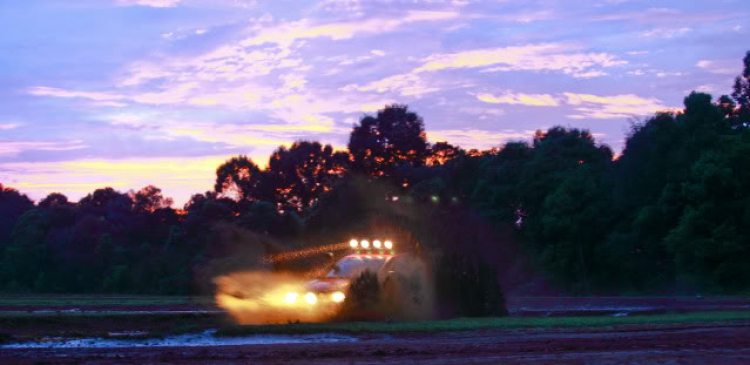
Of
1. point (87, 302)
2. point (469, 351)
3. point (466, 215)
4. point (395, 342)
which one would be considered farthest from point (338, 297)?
point (466, 215)

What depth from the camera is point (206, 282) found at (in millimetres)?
Result: 43281

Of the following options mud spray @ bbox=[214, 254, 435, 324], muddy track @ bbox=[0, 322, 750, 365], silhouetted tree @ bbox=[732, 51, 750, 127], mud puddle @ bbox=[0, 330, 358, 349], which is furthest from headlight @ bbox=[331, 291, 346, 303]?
silhouetted tree @ bbox=[732, 51, 750, 127]

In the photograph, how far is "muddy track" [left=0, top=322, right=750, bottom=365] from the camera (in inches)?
456

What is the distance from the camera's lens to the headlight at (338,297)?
61.4ft

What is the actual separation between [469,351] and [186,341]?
557 centimetres

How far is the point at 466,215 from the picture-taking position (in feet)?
149

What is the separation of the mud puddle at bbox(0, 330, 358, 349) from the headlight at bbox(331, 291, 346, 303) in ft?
11.6

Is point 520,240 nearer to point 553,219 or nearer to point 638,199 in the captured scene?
point 553,219

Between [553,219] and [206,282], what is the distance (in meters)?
20.3

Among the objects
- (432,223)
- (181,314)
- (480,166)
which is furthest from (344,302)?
(480,166)

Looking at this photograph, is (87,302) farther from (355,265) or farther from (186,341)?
(186,341)

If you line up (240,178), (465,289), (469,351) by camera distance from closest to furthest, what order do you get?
(469,351) → (465,289) → (240,178)

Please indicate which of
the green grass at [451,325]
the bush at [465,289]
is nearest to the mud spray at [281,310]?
the green grass at [451,325]

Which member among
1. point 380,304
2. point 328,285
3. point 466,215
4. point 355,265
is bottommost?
point 380,304
